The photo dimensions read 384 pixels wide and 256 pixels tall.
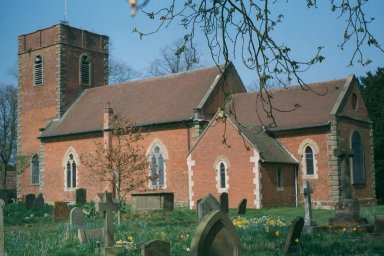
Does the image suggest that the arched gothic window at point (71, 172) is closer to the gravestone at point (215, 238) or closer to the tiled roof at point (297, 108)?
the tiled roof at point (297, 108)

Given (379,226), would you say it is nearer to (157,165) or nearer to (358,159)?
(358,159)

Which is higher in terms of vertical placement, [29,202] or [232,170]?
[232,170]

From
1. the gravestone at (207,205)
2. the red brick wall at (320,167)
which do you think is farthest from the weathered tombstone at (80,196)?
the gravestone at (207,205)

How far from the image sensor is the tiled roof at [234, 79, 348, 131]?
2833 centimetres

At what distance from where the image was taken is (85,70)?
40.1 m

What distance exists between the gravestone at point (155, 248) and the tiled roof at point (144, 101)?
22.1 metres

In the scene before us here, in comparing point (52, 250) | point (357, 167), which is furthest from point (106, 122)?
point (52, 250)

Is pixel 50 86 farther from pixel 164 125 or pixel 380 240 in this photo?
pixel 380 240

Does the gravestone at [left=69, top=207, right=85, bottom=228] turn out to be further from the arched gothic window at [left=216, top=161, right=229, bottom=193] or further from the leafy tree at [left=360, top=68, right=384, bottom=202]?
the leafy tree at [left=360, top=68, right=384, bottom=202]

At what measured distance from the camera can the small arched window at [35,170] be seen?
3897 centimetres

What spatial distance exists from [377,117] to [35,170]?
2535cm

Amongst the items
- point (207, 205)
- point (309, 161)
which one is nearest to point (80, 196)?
point (309, 161)

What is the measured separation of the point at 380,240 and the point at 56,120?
1180 inches

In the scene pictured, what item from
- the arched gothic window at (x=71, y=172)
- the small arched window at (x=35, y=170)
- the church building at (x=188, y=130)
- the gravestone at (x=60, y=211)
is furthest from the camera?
the small arched window at (x=35, y=170)
